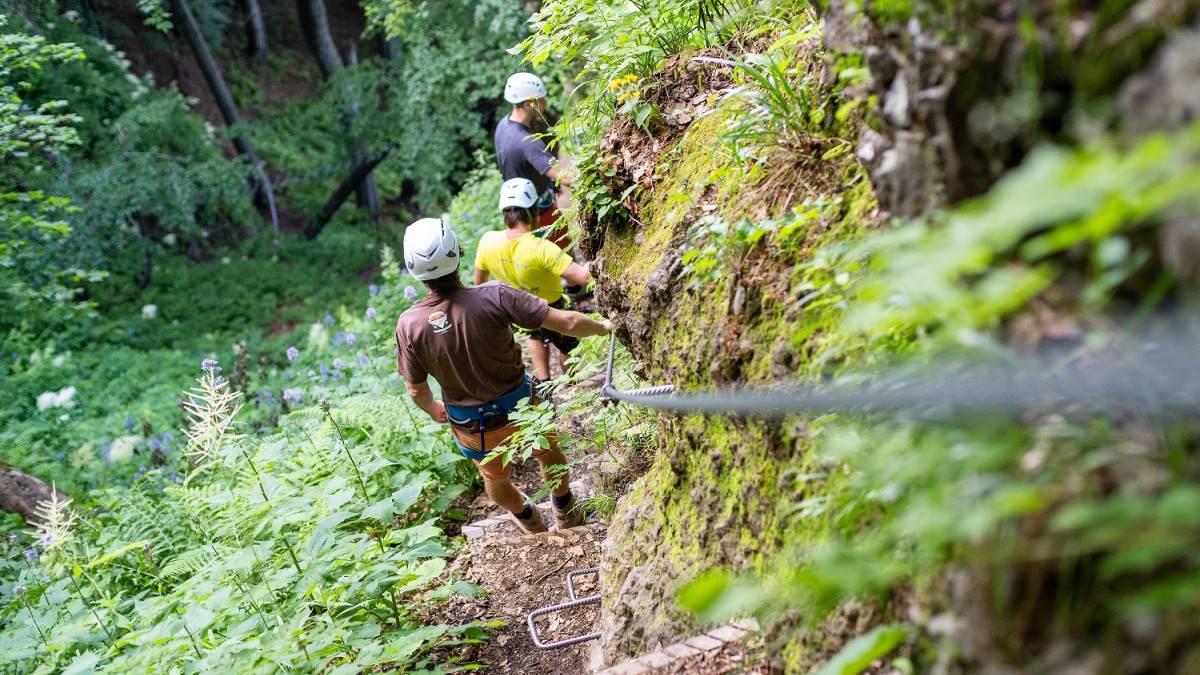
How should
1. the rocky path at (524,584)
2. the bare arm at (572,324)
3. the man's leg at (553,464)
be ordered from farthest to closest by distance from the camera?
1. the man's leg at (553,464)
2. the bare arm at (572,324)
3. the rocky path at (524,584)

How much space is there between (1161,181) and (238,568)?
12.7 feet

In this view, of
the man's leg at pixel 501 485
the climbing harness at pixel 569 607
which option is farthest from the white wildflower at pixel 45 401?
the climbing harness at pixel 569 607

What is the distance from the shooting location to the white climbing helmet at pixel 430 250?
14.8 feet

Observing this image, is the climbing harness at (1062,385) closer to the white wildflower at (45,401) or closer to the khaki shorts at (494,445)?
the khaki shorts at (494,445)

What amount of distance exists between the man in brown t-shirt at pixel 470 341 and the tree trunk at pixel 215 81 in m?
11.9

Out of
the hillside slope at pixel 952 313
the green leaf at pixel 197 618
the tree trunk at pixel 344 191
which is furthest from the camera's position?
the tree trunk at pixel 344 191

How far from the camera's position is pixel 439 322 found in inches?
182

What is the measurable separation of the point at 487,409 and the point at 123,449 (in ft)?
18.2

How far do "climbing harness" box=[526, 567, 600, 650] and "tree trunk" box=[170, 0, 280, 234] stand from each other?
12721mm

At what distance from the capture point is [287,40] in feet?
74.4

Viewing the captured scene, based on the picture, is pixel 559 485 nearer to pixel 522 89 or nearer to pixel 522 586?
pixel 522 586

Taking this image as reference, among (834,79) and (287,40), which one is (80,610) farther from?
(287,40)

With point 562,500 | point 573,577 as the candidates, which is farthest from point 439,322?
point 573,577

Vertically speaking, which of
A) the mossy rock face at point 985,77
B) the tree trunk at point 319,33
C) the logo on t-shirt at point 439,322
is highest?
the tree trunk at point 319,33
